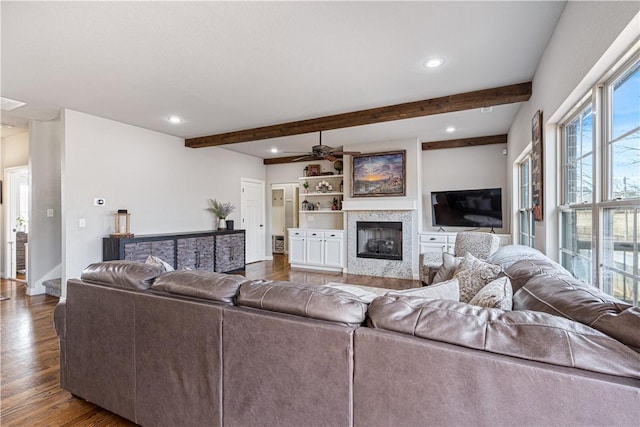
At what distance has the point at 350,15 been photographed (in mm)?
2076

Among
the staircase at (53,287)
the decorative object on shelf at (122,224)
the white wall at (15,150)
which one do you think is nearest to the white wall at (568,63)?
the decorative object on shelf at (122,224)

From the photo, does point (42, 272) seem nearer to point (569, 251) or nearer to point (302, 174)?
point (302, 174)

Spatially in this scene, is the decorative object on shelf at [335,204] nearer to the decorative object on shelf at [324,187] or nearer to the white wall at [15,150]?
the decorative object on shelf at [324,187]

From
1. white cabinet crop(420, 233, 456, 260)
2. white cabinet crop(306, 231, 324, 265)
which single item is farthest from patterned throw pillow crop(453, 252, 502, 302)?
white cabinet crop(306, 231, 324, 265)

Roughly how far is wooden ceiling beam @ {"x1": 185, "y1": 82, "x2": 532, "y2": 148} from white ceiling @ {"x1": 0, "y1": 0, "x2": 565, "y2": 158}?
0.10 m

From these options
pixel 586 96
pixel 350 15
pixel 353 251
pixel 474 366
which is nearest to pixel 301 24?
pixel 350 15

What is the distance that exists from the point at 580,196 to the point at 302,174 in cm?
578

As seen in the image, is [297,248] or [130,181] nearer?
[130,181]

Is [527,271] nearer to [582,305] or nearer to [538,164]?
[582,305]

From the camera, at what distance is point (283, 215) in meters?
8.91

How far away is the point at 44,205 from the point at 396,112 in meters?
5.33

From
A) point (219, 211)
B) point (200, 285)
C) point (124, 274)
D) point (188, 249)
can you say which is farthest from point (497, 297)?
point (219, 211)

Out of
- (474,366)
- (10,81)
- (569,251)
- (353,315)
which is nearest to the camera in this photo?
(474,366)

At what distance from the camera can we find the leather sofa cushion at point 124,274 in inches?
67.4
